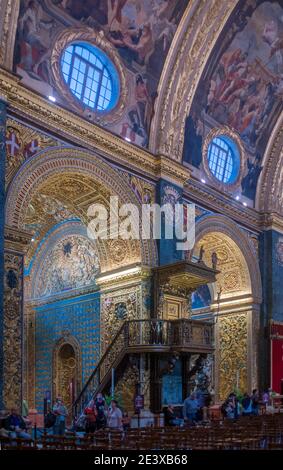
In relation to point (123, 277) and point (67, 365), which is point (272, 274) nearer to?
point (123, 277)

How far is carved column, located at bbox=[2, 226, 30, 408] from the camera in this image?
14156 mm

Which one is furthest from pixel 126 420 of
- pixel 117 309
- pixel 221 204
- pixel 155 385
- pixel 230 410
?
pixel 221 204

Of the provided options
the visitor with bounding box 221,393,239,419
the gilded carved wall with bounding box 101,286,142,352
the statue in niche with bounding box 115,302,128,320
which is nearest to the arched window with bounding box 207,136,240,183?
the gilded carved wall with bounding box 101,286,142,352

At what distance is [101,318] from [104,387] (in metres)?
2.86

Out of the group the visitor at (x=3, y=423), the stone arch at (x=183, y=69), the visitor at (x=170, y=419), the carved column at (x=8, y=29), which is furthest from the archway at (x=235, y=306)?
the visitor at (x=3, y=423)

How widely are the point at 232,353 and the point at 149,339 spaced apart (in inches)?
316

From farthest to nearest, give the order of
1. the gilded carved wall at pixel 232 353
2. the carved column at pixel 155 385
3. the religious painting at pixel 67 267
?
the gilded carved wall at pixel 232 353 < the religious painting at pixel 67 267 < the carved column at pixel 155 385

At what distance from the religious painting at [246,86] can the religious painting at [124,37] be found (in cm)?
226

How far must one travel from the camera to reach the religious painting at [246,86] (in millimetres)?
21938

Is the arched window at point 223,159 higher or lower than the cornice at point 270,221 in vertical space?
higher

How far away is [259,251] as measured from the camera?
25.5 m

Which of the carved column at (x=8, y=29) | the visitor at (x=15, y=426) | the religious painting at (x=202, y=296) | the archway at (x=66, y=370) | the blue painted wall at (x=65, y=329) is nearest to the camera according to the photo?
the visitor at (x=15, y=426)

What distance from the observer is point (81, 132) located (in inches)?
690

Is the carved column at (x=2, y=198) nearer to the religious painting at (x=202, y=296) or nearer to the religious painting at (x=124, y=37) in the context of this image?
the religious painting at (x=124, y=37)
